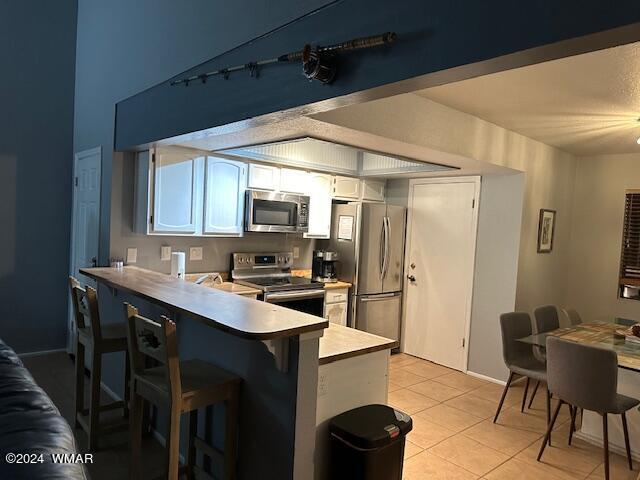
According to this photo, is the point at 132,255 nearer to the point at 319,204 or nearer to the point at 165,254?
the point at 165,254

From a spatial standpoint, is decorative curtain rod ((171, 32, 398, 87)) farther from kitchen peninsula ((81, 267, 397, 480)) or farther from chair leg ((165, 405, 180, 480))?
chair leg ((165, 405, 180, 480))

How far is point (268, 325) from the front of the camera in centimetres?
181

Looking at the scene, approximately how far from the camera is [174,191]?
366 cm

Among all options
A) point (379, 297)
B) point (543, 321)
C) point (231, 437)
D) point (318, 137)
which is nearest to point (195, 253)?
point (318, 137)

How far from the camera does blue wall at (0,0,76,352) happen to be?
4.18m

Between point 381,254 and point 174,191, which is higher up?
point 174,191

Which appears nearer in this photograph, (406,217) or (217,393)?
(217,393)

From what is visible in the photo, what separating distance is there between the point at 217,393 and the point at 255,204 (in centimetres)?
244

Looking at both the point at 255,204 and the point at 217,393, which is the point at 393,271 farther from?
the point at 217,393

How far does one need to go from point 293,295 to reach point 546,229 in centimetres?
277

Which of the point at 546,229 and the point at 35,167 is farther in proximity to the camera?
the point at 546,229

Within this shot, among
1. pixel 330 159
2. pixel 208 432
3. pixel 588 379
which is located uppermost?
pixel 330 159

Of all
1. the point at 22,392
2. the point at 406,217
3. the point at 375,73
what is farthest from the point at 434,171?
the point at 22,392

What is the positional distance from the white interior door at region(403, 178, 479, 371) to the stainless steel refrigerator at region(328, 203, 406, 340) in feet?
0.57
